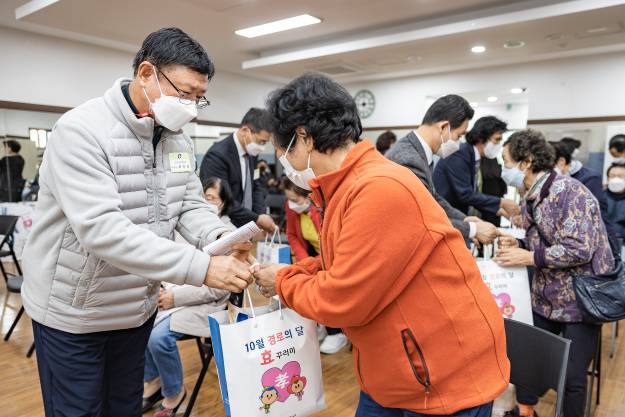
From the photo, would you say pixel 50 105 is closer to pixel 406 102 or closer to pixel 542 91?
pixel 406 102

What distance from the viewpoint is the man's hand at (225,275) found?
3.89 ft

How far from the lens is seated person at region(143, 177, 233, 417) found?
7.26 ft

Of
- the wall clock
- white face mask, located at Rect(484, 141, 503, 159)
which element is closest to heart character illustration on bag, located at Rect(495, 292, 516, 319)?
white face mask, located at Rect(484, 141, 503, 159)

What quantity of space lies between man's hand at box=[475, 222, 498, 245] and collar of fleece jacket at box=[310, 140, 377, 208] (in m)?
1.41

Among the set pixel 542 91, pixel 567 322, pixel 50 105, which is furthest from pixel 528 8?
pixel 50 105

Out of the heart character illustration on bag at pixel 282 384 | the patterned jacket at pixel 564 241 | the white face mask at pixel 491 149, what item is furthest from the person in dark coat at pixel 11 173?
the patterned jacket at pixel 564 241

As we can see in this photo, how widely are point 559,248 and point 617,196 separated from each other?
9.24 ft

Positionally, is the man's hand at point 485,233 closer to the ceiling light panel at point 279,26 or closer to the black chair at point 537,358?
the black chair at point 537,358

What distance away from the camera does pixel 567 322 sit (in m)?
1.92

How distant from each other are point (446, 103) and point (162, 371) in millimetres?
2059

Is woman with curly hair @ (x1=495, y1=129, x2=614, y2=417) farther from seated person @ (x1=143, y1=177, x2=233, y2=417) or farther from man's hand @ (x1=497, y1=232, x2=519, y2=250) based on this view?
seated person @ (x1=143, y1=177, x2=233, y2=417)

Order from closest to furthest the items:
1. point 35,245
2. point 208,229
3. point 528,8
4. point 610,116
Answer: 1. point 35,245
2. point 208,229
3. point 528,8
4. point 610,116

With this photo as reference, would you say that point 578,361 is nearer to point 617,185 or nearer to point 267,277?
point 267,277

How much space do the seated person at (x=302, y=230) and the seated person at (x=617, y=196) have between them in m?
2.74
